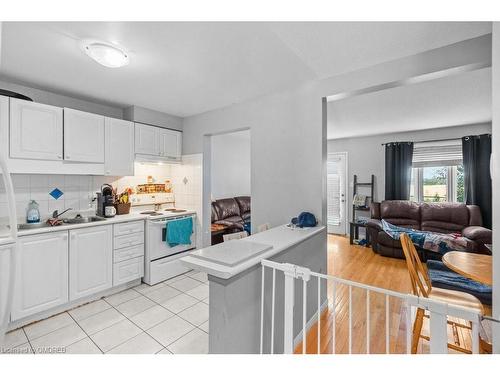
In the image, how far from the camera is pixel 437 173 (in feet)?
15.9

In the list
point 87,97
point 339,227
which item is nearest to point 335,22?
point 87,97

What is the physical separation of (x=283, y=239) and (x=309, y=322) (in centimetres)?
89

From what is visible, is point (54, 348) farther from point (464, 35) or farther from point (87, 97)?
point (464, 35)

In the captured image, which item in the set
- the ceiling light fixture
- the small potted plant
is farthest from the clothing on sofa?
the ceiling light fixture

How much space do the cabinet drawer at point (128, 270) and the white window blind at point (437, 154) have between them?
216 inches

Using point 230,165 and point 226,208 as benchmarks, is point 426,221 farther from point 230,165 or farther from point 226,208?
point 230,165

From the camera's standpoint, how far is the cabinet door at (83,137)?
2561 mm

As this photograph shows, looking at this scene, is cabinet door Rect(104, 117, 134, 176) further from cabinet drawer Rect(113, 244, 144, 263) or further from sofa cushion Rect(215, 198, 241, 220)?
sofa cushion Rect(215, 198, 241, 220)

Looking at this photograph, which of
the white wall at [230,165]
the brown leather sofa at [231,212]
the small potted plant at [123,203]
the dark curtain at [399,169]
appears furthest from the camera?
the white wall at [230,165]

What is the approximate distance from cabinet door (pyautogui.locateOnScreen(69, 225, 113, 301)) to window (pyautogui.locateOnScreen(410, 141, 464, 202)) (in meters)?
5.68

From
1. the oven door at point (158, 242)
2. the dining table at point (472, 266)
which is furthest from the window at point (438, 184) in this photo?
the oven door at point (158, 242)

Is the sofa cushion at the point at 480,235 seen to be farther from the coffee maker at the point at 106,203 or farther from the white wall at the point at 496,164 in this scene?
the coffee maker at the point at 106,203

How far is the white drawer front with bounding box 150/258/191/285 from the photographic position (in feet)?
9.85

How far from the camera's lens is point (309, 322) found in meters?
2.12
